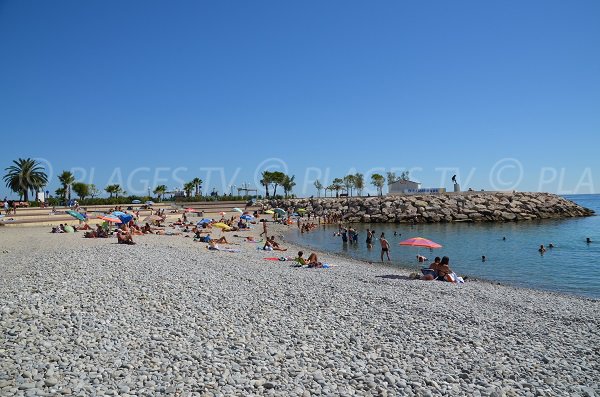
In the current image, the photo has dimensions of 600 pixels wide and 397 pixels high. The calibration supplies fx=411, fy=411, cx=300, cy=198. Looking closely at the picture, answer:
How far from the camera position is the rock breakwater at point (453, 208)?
58281mm

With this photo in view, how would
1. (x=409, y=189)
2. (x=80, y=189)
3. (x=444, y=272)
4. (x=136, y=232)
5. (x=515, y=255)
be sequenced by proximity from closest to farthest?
(x=444, y=272)
(x=515, y=255)
(x=136, y=232)
(x=409, y=189)
(x=80, y=189)

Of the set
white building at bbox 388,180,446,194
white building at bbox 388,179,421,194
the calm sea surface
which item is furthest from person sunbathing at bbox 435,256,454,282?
white building at bbox 388,179,421,194

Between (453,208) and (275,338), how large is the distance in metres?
57.7

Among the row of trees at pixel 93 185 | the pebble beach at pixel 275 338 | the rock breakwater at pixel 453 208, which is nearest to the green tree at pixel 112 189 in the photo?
the row of trees at pixel 93 185

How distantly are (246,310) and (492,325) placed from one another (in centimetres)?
584

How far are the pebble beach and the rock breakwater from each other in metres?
45.4

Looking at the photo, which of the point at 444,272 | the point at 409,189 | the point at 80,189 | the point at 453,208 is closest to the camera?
the point at 444,272

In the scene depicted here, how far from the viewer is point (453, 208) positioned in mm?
60906

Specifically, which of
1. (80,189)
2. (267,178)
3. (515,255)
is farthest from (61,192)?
(515,255)

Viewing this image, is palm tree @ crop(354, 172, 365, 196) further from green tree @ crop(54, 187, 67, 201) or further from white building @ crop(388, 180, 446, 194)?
green tree @ crop(54, 187, 67, 201)

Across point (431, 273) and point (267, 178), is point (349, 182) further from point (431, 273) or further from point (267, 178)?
point (431, 273)

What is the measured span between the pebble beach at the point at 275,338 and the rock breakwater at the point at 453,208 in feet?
149

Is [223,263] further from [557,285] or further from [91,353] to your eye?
[557,285]

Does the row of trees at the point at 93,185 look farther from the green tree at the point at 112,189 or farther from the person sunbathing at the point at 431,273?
the person sunbathing at the point at 431,273
